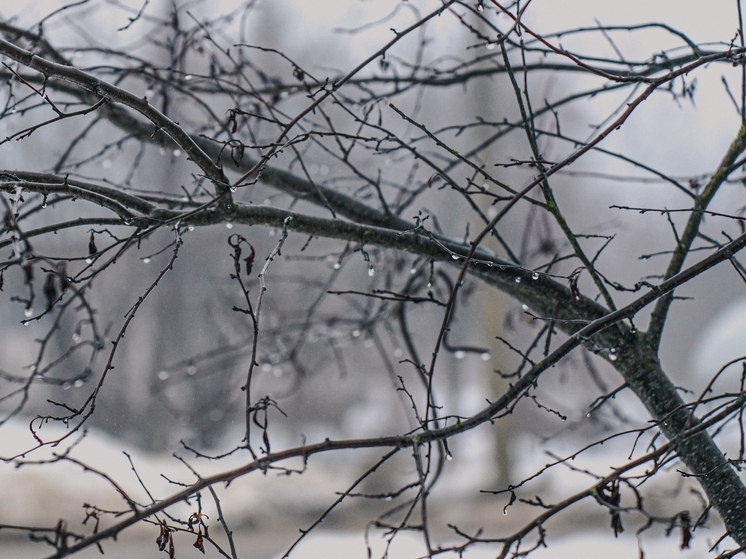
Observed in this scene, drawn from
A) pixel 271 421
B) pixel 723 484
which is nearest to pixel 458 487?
pixel 271 421

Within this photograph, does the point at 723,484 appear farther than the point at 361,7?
No

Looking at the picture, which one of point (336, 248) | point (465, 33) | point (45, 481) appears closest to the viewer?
point (45, 481)

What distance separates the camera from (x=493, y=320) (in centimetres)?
443

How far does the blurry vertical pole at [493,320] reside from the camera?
174 inches

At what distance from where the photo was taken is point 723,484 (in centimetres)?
95

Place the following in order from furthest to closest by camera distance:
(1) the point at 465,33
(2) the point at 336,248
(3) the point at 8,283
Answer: (1) the point at 465,33, (3) the point at 8,283, (2) the point at 336,248

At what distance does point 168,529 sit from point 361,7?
374 centimetres

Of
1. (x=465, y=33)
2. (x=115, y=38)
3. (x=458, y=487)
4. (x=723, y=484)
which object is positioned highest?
(x=465, y=33)

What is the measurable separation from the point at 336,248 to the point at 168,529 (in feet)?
10.9

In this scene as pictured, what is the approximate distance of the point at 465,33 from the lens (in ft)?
15.2

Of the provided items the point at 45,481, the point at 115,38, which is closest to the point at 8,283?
the point at 45,481

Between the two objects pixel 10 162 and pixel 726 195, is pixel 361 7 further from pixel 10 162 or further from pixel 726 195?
pixel 726 195

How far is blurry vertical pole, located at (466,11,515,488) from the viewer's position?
4414 mm

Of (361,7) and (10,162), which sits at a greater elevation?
(361,7)
